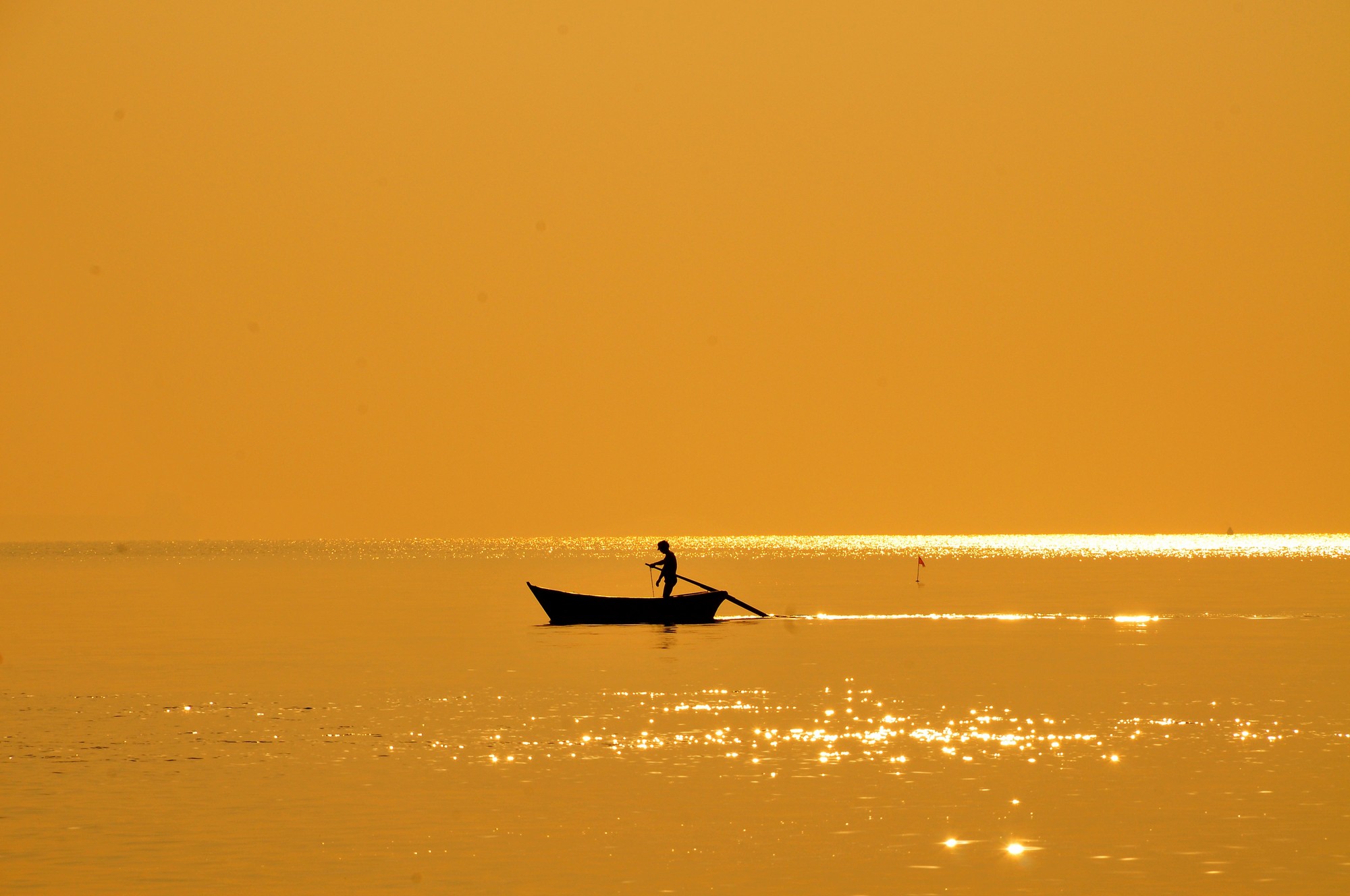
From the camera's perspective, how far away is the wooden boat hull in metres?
57.7

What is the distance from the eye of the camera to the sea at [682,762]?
1923 cm

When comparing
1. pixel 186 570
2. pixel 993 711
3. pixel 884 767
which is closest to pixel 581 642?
pixel 993 711

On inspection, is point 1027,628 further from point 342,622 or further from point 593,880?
point 593,880

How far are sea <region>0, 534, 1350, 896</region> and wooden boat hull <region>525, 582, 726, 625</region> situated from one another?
954mm

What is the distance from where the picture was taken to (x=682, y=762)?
27.0 metres

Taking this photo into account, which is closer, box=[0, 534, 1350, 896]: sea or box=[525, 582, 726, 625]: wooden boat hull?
box=[0, 534, 1350, 896]: sea

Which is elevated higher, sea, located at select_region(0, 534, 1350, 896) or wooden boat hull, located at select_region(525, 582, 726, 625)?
wooden boat hull, located at select_region(525, 582, 726, 625)

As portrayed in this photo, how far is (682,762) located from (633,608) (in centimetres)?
3087

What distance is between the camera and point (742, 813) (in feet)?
73.1

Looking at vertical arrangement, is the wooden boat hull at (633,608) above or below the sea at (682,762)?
above

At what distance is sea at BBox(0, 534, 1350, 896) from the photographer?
19.2 m

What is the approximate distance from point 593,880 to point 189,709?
19928 millimetres

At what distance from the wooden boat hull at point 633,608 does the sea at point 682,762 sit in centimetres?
95

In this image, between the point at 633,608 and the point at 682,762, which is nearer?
the point at 682,762
